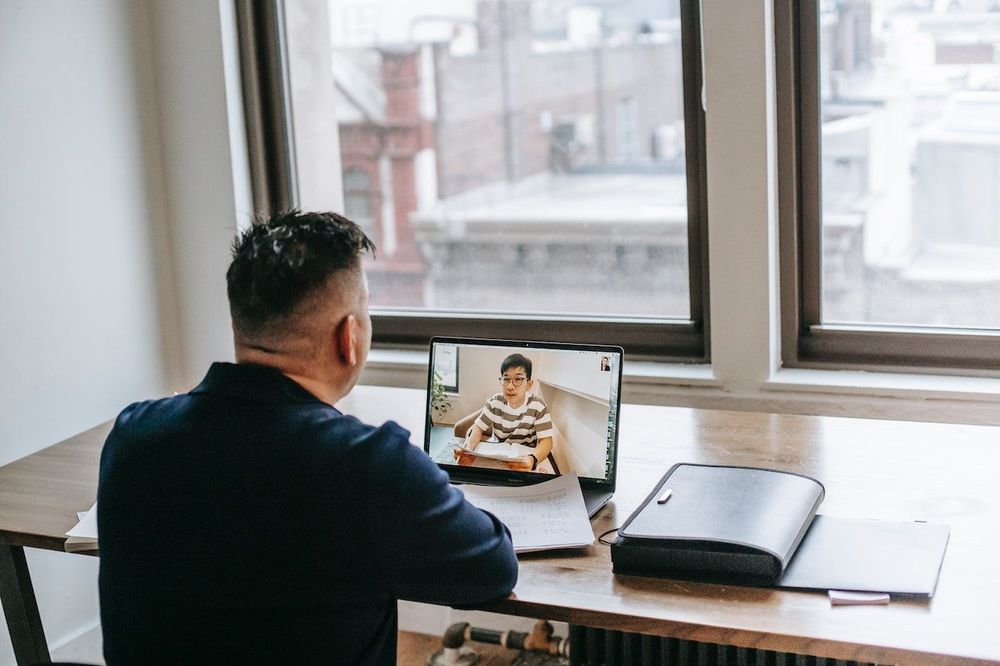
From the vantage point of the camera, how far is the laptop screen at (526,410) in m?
1.81

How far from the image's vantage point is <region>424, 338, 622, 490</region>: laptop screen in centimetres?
181

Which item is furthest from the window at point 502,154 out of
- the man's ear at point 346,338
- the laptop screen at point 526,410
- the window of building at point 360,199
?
the man's ear at point 346,338

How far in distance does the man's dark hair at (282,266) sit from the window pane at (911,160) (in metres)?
1.37

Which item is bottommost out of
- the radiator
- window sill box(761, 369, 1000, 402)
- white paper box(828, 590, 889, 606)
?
the radiator

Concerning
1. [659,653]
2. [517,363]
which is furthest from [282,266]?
[659,653]

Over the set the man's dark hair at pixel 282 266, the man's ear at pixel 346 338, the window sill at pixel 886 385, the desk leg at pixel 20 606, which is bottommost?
the desk leg at pixel 20 606

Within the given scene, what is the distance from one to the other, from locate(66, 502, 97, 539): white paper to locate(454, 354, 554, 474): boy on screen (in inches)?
24.6

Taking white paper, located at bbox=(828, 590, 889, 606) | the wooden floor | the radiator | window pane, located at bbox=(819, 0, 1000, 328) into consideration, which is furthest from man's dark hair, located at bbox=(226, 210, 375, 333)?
the wooden floor

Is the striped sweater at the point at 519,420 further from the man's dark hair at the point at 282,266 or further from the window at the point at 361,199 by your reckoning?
the window at the point at 361,199

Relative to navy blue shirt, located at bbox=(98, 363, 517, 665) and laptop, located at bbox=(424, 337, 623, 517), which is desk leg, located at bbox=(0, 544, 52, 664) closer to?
navy blue shirt, located at bbox=(98, 363, 517, 665)

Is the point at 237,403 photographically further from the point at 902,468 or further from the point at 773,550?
the point at 902,468

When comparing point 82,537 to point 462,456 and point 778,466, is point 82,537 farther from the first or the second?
point 778,466

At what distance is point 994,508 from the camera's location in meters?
1.65

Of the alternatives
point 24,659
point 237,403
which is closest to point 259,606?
point 237,403
